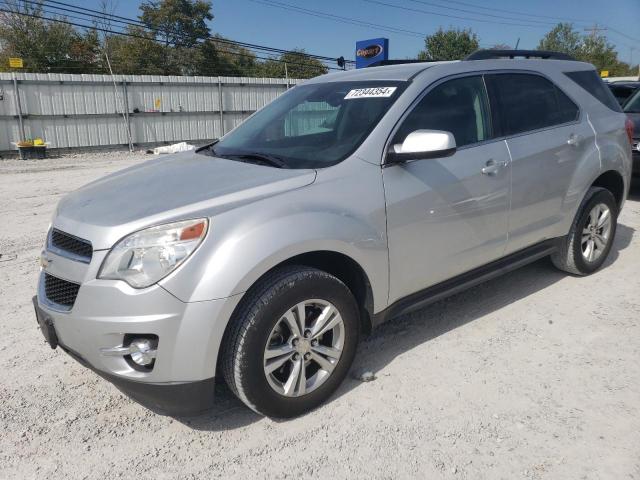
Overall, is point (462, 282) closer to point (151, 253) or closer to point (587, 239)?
point (587, 239)

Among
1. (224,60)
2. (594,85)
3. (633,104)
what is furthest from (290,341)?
(224,60)

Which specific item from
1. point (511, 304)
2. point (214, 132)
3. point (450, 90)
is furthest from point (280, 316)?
point (214, 132)

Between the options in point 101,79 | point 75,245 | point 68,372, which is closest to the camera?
point 75,245

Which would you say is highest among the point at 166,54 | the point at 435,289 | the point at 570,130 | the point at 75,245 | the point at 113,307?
the point at 166,54

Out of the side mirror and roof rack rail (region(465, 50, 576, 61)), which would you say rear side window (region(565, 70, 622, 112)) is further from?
the side mirror

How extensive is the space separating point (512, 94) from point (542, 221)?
97 centimetres

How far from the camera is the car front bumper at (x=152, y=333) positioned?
91.0 inches

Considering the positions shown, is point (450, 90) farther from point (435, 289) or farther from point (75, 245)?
point (75, 245)

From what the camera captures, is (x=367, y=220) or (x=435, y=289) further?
(x=435, y=289)

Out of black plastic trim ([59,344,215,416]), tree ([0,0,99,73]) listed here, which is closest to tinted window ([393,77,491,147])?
black plastic trim ([59,344,215,416])

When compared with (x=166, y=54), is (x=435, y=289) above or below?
below

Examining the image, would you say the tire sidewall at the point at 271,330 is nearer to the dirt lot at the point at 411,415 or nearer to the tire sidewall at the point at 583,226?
the dirt lot at the point at 411,415

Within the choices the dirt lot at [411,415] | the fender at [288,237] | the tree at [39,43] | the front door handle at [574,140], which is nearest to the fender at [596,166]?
the front door handle at [574,140]

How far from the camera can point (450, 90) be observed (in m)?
3.48
